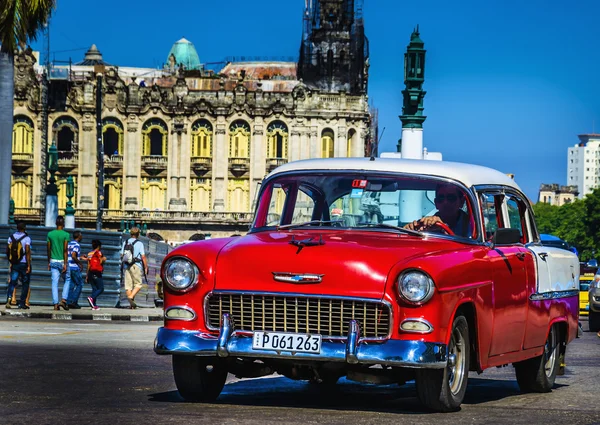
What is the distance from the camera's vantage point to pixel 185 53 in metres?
127

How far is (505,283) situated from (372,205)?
1144 mm

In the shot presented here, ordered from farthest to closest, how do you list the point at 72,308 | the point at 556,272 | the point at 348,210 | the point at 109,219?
the point at 109,219, the point at 72,308, the point at 556,272, the point at 348,210

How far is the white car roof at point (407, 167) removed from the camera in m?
10.6

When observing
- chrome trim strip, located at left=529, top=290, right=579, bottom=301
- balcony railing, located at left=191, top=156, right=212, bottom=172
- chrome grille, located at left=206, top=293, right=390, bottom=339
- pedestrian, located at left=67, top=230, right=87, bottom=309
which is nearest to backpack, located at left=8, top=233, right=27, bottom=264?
pedestrian, located at left=67, top=230, right=87, bottom=309

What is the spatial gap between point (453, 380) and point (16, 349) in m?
6.73

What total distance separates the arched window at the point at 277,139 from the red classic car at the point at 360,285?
92820mm

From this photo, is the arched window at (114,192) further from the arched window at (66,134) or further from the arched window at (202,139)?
the arched window at (202,139)

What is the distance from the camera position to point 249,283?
937cm

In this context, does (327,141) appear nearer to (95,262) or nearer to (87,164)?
(87,164)

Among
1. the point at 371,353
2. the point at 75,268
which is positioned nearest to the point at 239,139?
the point at 75,268

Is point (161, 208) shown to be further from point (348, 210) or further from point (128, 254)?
point (348, 210)

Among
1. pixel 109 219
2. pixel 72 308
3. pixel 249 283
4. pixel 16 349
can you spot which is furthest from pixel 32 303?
pixel 109 219

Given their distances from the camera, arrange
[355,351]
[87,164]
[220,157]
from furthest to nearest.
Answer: [220,157] < [87,164] < [355,351]

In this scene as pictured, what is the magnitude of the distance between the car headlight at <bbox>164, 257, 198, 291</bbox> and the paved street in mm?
814
